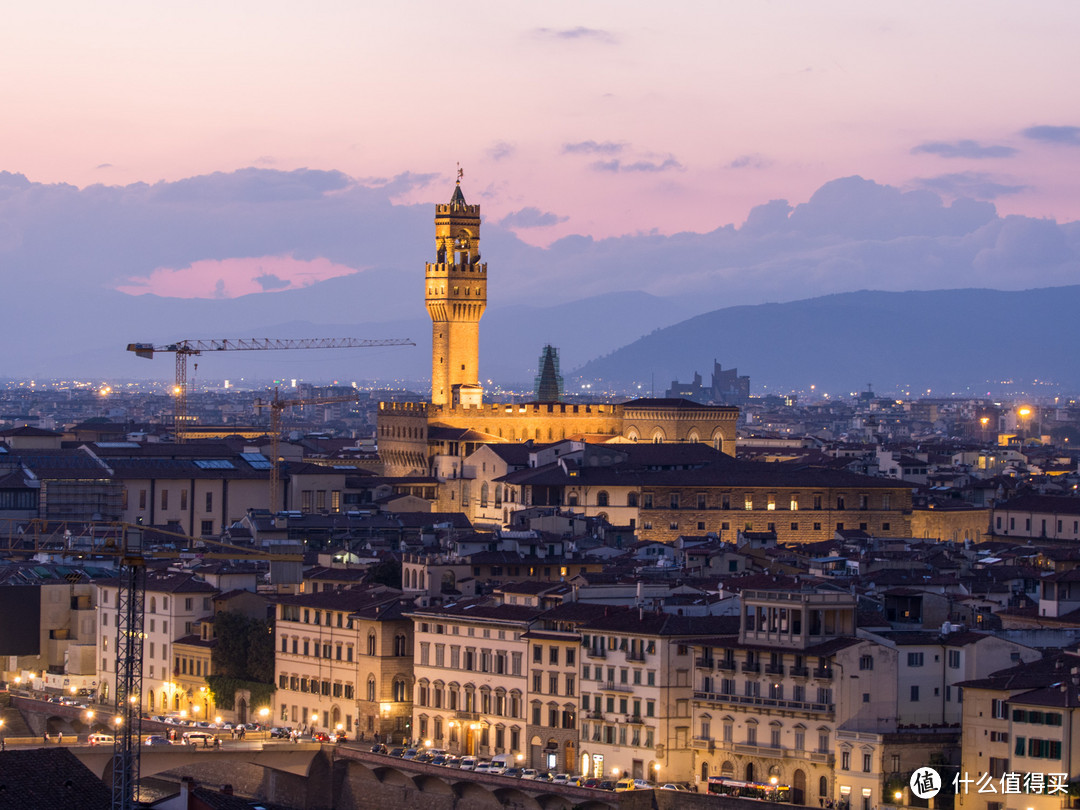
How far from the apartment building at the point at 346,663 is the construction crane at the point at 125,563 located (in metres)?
3.58

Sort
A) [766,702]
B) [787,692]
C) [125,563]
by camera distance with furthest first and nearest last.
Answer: [766,702] < [787,692] < [125,563]

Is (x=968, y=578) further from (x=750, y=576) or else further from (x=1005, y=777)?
(x=1005, y=777)

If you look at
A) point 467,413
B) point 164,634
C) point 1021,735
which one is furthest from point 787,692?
point 467,413

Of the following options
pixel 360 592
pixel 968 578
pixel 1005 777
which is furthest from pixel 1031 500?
pixel 1005 777

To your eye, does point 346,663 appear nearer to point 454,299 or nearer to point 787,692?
point 787,692

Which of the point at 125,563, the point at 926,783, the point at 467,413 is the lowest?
the point at 926,783

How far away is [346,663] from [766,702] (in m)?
13.6

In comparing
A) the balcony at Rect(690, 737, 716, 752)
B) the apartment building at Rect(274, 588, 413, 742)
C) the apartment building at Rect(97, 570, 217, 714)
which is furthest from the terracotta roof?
the apartment building at Rect(97, 570, 217, 714)

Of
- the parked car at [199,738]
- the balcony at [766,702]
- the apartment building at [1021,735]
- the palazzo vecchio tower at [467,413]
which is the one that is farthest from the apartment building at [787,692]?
the palazzo vecchio tower at [467,413]

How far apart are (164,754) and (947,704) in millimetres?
15712

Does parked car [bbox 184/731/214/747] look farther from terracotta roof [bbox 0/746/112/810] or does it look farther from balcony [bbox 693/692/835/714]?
terracotta roof [bbox 0/746/112/810]

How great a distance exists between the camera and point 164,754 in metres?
54.9

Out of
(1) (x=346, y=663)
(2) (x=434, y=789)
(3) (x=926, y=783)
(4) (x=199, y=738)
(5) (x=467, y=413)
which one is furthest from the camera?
(5) (x=467, y=413)

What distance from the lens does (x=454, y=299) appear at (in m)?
113
